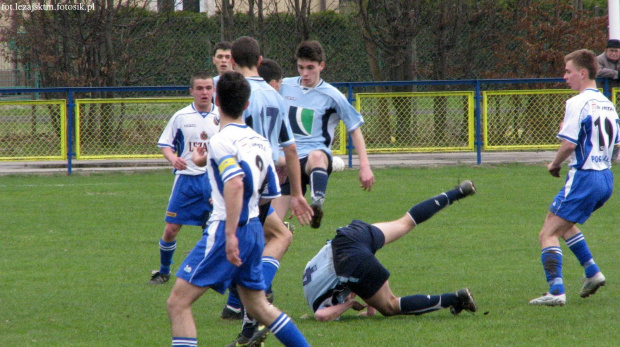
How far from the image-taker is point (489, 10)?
19.4 m

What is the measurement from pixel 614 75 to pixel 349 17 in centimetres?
715

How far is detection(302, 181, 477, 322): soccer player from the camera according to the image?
5676 millimetres

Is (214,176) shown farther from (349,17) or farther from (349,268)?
(349,17)

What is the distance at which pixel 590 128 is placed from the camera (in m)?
6.11

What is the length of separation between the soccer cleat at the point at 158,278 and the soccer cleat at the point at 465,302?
2631 millimetres

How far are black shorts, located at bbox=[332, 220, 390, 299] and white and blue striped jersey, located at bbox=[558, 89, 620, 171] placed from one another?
1684 millimetres

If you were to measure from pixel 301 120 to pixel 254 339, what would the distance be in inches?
89.3

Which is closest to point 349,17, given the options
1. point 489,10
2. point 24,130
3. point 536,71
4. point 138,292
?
point 489,10

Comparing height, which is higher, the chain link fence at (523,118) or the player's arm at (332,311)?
the chain link fence at (523,118)

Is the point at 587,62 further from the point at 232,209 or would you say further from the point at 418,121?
the point at 418,121

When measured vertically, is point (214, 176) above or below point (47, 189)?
above

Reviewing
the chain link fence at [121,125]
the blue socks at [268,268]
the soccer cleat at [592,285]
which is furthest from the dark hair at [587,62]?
the chain link fence at [121,125]

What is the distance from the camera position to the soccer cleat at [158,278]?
280 inches

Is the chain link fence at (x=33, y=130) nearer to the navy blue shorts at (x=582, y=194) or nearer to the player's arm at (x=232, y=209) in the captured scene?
the navy blue shorts at (x=582, y=194)
